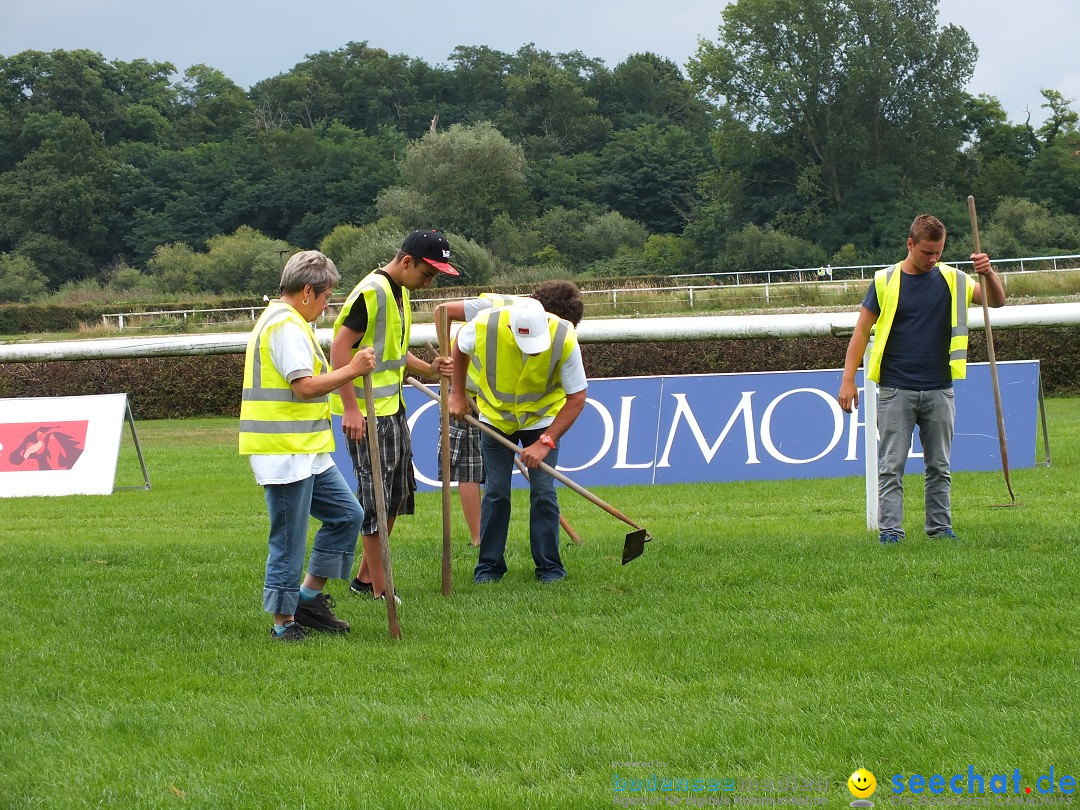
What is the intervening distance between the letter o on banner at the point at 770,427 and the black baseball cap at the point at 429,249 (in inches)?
206

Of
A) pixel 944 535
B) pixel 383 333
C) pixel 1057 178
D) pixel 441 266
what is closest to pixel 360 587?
pixel 383 333

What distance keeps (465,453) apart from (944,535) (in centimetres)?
283

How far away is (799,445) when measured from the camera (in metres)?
11.1

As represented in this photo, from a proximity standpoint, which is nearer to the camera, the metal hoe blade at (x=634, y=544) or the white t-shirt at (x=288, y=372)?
the white t-shirt at (x=288, y=372)

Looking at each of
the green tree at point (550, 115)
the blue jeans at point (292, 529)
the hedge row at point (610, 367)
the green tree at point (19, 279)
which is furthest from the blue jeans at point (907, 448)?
the green tree at point (550, 115)

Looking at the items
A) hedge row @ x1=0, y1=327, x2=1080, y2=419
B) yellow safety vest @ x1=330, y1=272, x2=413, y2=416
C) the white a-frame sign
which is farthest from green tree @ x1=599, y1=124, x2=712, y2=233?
yellow safety vest @ x1=330, y1=272, x2=413, y2=416

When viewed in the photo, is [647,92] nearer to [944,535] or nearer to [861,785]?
[944,535]

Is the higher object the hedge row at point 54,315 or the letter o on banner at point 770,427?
the hedge row at point 54,315

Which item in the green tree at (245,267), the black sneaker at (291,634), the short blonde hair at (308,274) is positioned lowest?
the black sneaker at (291,634)

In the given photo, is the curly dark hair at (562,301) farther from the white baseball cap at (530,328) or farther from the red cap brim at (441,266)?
the red cap brim at (441,266)

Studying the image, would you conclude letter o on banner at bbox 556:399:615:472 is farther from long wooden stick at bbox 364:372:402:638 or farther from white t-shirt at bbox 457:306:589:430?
long wooden stick at bbox 364:372:402:638

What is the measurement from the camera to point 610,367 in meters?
17.9

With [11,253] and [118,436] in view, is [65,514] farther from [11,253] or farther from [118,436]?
[11,253]

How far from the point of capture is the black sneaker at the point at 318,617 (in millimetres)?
5992
